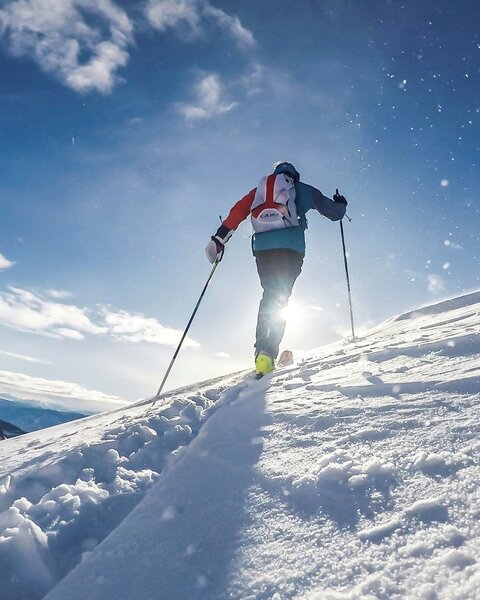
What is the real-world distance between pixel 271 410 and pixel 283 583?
161cm

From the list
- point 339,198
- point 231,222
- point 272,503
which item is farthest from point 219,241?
point 272,503

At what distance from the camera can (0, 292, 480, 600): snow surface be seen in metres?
1.32

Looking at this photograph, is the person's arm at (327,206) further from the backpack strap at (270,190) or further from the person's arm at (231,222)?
the person's arm at (231,222)

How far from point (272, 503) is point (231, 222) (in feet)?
15.3

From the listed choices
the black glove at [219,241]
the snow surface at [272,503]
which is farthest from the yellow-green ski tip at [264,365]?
the black glove at [219,241]

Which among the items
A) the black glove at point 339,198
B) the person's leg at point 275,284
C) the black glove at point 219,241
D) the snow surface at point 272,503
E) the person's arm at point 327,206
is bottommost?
the snow surface at point 272,503

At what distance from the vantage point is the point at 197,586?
1.42m

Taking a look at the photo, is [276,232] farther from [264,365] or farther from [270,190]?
[264,365]

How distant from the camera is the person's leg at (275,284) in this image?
5.34m

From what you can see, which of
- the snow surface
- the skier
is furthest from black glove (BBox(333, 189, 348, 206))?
the snow surface

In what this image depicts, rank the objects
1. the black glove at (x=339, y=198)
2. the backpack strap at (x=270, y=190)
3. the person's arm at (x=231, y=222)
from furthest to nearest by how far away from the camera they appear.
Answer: the black glove at (x=339, y=198) < the person's arm at (x=231, y=222) < the backpack strap at (x=270, y=190)

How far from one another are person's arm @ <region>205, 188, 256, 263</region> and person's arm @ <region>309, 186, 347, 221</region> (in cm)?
88

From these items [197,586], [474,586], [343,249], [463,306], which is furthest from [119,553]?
[343,249]

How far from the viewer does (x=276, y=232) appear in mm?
5625
